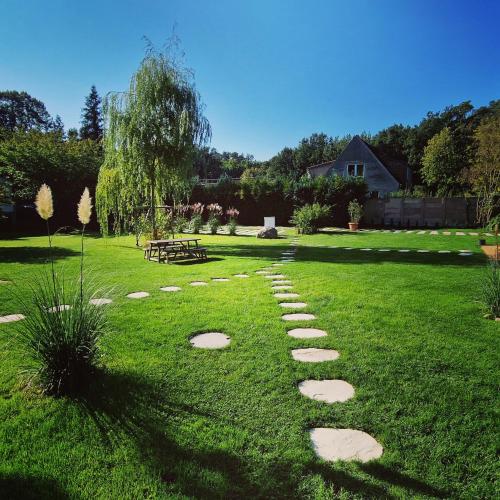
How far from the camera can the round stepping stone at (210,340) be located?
3225 mm

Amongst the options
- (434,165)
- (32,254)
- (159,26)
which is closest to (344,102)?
(434,165)

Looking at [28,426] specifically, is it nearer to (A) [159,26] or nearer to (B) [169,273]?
(B) [169,273]

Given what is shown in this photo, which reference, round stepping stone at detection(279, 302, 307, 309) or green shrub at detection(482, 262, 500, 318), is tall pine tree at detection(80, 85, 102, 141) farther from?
green shrub at detection(482, 262, 500, 318)

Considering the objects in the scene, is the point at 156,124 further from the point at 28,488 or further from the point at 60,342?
the point at 28,488

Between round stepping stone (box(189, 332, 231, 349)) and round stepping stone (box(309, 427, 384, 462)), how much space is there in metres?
1.42

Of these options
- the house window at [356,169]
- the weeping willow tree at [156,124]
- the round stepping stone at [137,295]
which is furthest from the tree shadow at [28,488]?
the house window at [356,169]

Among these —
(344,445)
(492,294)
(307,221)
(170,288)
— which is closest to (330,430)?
(344,445)

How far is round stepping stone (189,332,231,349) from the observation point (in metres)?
3.22

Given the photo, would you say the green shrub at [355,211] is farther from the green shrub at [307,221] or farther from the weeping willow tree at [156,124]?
the weeping willow tree at [156,124]

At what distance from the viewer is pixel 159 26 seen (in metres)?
11.6

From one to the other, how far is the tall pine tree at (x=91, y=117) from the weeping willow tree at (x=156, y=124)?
42.3m

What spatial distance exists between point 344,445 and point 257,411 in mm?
572

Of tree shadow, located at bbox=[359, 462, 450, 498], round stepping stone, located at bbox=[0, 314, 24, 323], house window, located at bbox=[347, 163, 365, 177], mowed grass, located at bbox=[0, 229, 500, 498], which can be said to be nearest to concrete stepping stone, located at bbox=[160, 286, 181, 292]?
mowed grass, located at bbox=[0, 229, 500, 498]

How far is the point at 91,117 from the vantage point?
4844 centimetres
